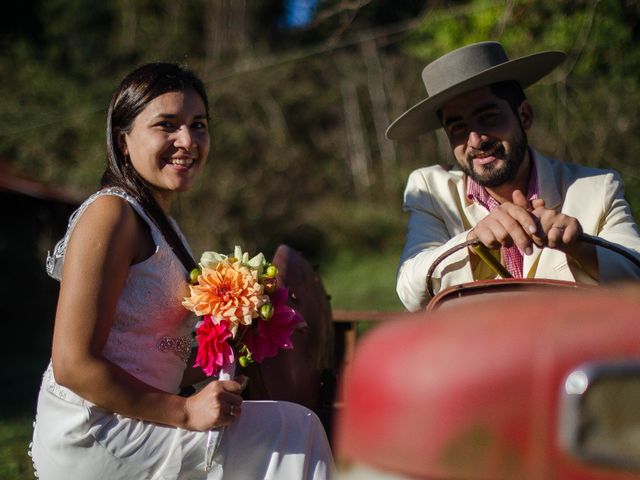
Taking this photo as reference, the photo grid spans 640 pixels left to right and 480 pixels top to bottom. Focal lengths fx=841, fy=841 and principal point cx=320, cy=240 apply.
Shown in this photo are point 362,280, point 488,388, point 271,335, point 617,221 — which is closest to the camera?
point 488,388

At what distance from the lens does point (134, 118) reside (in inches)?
106

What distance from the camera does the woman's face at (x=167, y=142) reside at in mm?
2682

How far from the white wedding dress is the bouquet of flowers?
120mm

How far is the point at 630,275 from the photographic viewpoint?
7.82ft

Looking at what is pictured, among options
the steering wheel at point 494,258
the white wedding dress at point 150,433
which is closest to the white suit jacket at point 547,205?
the steering wheel at point 494,258

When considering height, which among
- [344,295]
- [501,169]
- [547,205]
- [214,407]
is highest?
[344,295]

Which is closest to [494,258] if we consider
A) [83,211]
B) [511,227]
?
[511,227]

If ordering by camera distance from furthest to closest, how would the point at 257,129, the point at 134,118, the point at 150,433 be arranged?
1. the point at 257,129
2. the point at 134,118
3. the point at 150,433

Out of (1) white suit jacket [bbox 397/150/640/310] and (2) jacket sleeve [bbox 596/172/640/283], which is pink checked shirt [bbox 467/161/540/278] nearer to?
(1) white suit jacket [bbox 397/150/640/310]

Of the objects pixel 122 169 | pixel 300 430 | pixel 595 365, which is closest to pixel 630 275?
pixel 300 430

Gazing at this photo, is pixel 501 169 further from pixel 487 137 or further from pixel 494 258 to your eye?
pixel 494 258

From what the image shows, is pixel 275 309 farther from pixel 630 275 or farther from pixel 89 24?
pixel 89 24

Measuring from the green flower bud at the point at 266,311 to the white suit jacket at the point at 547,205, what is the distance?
54 cm

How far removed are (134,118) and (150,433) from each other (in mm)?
1010
